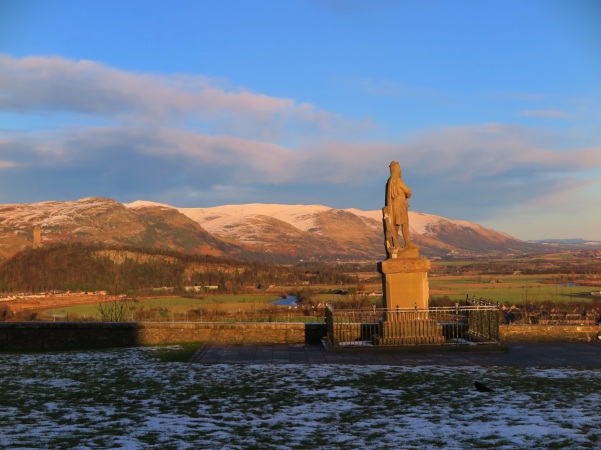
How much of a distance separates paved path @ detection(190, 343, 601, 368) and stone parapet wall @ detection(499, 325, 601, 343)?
34.5 inches

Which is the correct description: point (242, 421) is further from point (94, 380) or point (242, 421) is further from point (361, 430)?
point (94, 380)

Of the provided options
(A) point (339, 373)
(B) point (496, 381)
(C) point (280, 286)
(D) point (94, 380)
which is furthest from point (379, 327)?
(C) point (280, 286)

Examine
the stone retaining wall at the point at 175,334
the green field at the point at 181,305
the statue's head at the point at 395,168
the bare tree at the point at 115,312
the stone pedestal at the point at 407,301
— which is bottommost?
the green field at the point at 181,305

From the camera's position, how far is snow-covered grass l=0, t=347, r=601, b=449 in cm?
977

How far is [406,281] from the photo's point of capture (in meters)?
21.2

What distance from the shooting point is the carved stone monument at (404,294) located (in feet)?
67.8

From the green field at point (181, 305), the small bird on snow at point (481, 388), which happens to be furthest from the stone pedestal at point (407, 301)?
the green field at point (181, 305)

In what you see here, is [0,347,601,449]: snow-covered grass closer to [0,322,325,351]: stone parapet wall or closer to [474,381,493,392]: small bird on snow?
[474,381,493,392]: small bird on snow

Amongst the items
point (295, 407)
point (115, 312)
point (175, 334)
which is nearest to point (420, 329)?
point (175, 334)

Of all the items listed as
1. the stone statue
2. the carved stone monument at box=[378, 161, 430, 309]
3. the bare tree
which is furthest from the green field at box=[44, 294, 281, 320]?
the carved stone monument at box=[378, 161, 430, 309]

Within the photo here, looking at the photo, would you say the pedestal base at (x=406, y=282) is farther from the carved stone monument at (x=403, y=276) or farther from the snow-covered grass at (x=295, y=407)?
the snow-covered grass at (x=295, y=407)

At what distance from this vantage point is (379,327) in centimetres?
2130

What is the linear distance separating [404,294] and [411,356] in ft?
9.45

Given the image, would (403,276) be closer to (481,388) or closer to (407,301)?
(407,301)
